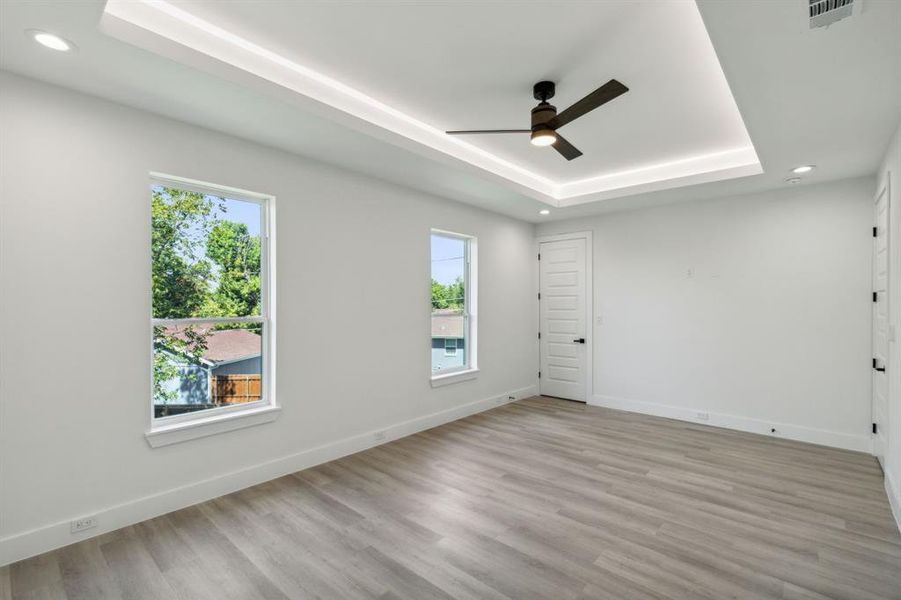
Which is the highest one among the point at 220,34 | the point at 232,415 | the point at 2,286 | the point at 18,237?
the point at 220,34

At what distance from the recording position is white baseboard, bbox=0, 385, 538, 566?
2344 millimetres

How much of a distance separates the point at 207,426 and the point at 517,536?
2.28 m

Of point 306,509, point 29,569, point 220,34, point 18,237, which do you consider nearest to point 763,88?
point 220,34

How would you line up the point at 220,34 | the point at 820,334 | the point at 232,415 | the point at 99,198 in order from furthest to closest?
the point at 820,334, the point at 232,415, the point at 99,198, the point at 220,34

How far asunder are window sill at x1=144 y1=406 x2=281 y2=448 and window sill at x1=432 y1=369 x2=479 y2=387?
1.92 metres

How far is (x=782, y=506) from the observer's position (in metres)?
2.96

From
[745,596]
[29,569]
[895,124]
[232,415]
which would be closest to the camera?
[745,596]

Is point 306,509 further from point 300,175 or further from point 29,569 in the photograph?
point 300,175

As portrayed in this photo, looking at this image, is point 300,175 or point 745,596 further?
point 300,175

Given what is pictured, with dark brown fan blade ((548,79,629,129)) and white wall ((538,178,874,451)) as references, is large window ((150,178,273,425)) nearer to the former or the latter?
dark brown fan blade ((548,79,629,129))

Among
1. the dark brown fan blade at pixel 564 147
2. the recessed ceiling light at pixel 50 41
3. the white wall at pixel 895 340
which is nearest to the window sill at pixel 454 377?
the dark brown fan blade at pixel 564 147

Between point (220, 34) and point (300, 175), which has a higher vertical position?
point (220, 34)

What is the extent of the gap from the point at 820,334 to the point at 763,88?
→ 3.21m

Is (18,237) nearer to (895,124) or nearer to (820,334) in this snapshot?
(895,124)
